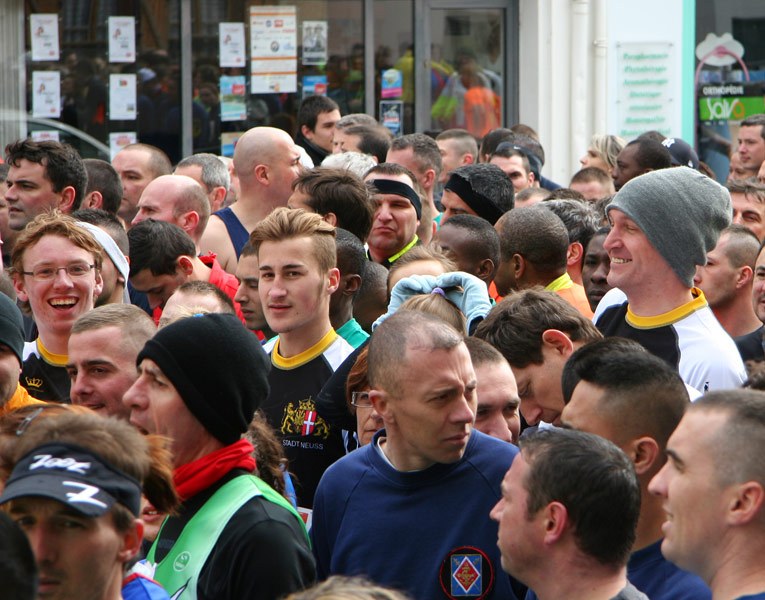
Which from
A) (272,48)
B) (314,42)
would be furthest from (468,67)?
(272,48)

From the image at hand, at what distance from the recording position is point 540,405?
4574 mm

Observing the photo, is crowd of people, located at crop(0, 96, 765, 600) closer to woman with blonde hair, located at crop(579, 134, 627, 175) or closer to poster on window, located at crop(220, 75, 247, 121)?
woman with blonde hair, located at crop(579, 134, 627, 175)

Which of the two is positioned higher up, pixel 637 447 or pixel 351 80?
pixel 351 80

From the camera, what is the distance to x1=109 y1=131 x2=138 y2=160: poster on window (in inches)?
549

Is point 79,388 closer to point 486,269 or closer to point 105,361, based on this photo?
point 105,361

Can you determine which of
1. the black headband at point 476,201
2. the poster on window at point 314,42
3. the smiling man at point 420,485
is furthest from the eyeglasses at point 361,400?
the poster on window at point 314,42

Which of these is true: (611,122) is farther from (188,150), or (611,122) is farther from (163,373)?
(163,373)

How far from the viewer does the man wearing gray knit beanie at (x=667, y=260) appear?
193 inches

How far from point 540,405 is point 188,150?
33.4 feet

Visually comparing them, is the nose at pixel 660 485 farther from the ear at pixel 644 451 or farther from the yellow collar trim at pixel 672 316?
the yellow collar trim at pixel 672 316

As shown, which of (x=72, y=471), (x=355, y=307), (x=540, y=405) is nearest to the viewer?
(x=72, y=471)

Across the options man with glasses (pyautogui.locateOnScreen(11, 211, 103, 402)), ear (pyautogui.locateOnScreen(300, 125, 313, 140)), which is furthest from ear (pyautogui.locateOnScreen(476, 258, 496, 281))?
ear (pyautogui.locateOnScreen(300, 125, 313, 140))

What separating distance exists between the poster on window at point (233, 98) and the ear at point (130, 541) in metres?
11.9

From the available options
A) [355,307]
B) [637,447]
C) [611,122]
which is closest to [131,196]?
[355,307]
